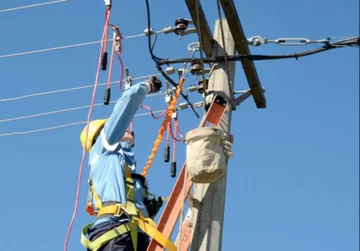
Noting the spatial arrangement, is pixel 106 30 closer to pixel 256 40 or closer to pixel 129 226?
pixel 256 40

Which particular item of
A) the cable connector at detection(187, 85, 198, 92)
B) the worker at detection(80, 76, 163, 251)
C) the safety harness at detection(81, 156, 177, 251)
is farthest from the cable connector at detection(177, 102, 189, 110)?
the safety harness at detection(81, 156, 177, 251)

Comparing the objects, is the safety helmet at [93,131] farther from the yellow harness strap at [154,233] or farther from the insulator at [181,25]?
the insulator at [181,25]

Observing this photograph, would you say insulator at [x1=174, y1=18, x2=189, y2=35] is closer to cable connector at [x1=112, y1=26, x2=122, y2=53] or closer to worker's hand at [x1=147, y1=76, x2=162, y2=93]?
cable connector at [x1=112, y1=26, x2=122, y2=53]

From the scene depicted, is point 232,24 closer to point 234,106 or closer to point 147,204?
point 234,106

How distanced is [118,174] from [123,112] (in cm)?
41

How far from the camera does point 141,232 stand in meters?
6.31

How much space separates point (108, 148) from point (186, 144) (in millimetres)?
549

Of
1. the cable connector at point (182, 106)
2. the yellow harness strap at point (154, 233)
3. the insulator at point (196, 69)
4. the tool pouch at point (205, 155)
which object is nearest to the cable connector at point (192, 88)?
the insulator at point (196, 69)

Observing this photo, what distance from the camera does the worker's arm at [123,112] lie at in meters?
6.25

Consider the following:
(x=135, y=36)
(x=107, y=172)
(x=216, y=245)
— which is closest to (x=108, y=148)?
(x=107, y=172)

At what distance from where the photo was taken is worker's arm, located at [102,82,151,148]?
246 inches

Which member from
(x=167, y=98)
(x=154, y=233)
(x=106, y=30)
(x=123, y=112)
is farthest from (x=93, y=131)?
(x=167, y=98)

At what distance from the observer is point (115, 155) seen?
21.0 feet

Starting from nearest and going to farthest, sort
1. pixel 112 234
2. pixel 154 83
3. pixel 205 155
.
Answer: pixel 205 155, pixel 112 234, pixel 154 83
